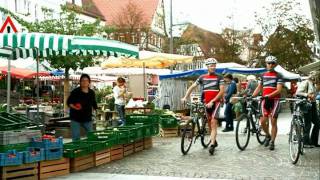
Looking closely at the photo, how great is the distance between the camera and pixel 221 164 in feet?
31.9

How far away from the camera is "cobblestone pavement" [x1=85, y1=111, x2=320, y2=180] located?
8.70m

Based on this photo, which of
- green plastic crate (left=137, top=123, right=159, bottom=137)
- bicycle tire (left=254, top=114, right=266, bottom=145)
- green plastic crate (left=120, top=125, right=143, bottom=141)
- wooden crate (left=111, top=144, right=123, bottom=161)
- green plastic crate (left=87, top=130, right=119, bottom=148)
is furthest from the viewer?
bicycle tire (left=254, top=114, right=266, bottom=145)

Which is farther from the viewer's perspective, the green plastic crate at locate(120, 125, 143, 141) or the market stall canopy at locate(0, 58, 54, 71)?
the market stall canopy at locate(0, 58, 54, 71)

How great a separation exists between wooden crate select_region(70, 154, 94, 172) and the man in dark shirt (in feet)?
3.33

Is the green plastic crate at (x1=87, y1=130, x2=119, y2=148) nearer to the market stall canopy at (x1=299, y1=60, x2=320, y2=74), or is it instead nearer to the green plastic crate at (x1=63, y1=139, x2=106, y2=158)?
the green plastic crate at (x1=63, y1=139, x2=106, y2=158)

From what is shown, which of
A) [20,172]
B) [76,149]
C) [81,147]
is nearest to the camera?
[20,172]

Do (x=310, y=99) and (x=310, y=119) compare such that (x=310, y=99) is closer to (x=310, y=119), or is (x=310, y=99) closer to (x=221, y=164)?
(x=310, y=119)

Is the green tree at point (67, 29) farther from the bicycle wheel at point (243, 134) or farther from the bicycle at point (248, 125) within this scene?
the bicycle wheel at point (243, 134)

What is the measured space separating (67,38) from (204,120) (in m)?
3.42

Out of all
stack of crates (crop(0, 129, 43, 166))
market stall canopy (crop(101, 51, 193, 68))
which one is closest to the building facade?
market stall canopy (crop(101, 51, 193, 68))

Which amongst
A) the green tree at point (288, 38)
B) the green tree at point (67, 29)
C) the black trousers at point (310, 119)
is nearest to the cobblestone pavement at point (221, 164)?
the black trousers at point (310, 119)

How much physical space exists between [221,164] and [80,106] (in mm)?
2982

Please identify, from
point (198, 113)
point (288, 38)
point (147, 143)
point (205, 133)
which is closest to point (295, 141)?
point (198, 113)

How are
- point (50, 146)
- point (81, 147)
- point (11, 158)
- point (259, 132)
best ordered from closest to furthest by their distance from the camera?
1. point (11, 158)
2. point (50, 146)
3. point (81, 147)
4. point (259, 132)
